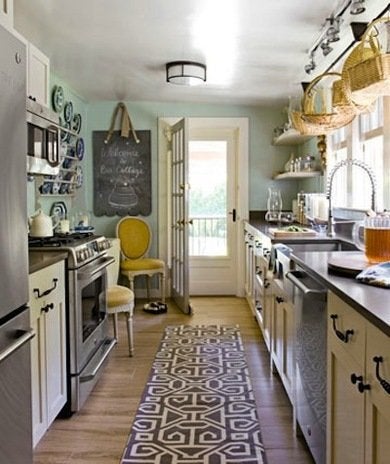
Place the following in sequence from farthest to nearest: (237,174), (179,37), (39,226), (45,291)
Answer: (237,174), (179,37), (39,226), (45,291)

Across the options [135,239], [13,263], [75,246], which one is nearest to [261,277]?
[75,246]

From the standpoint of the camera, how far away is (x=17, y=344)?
1.48 metres

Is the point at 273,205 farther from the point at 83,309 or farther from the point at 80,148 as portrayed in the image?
the point at 83,309

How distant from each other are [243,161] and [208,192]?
1.88 feet

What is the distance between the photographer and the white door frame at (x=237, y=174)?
5.68 meters

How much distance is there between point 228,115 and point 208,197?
0.99 metres

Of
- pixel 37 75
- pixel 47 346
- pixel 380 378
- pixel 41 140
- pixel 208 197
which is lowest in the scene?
pixel 47 346

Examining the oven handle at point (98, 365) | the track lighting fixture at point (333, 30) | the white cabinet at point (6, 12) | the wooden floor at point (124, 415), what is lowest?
the wooden floor at point (124, 415)

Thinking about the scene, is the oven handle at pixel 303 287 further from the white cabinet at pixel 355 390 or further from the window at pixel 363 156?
the window at pixel 363 156

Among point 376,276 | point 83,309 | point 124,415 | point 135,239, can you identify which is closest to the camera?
point 376,276

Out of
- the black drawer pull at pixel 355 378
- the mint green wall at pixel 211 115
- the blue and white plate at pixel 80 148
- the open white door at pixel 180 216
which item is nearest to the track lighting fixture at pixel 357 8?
the black drawer pull at pixel 355 378

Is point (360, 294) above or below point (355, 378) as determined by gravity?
above

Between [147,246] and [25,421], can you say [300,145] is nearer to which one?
→ [147,246]

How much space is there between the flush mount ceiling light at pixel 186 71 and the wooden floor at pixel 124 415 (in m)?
2.14
